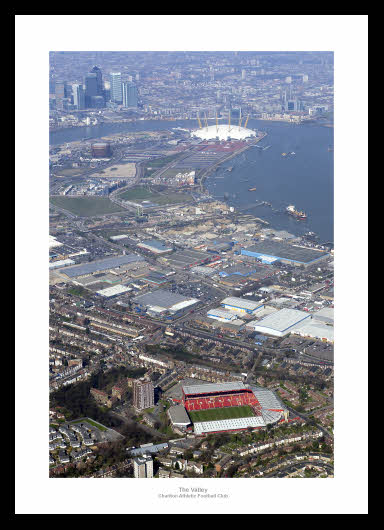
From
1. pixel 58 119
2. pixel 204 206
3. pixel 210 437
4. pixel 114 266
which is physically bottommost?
pixel 210 437

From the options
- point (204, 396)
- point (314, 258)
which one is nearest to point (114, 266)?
point (314, 258)

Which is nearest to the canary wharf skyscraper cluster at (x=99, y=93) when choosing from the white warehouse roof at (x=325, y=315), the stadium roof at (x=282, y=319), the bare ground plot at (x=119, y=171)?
the bare ground plot at (x=119, y=171)

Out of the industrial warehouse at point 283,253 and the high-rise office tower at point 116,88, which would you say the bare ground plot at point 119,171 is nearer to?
the high-rise office tower at point 116,88

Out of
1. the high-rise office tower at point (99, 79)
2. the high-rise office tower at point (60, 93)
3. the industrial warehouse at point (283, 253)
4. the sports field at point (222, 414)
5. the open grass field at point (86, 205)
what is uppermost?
the high-rise office tower at point (99, 79)

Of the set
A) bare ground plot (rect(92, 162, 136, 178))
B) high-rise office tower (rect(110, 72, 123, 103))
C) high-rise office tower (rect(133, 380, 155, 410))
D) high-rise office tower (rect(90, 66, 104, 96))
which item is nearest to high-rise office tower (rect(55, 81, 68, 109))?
high-rise office tower (rect(90, 66, 104, 96))

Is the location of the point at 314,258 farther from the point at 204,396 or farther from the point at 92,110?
the point at 92,110

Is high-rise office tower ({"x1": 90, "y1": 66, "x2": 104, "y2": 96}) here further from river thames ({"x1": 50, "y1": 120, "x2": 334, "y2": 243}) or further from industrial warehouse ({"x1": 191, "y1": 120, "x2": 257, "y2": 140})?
industrial warehouse ({"x1": 191, "y1": 120, "x2": 257, "y2": 140})

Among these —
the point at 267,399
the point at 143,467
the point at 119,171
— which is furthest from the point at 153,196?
the point at 143,467
